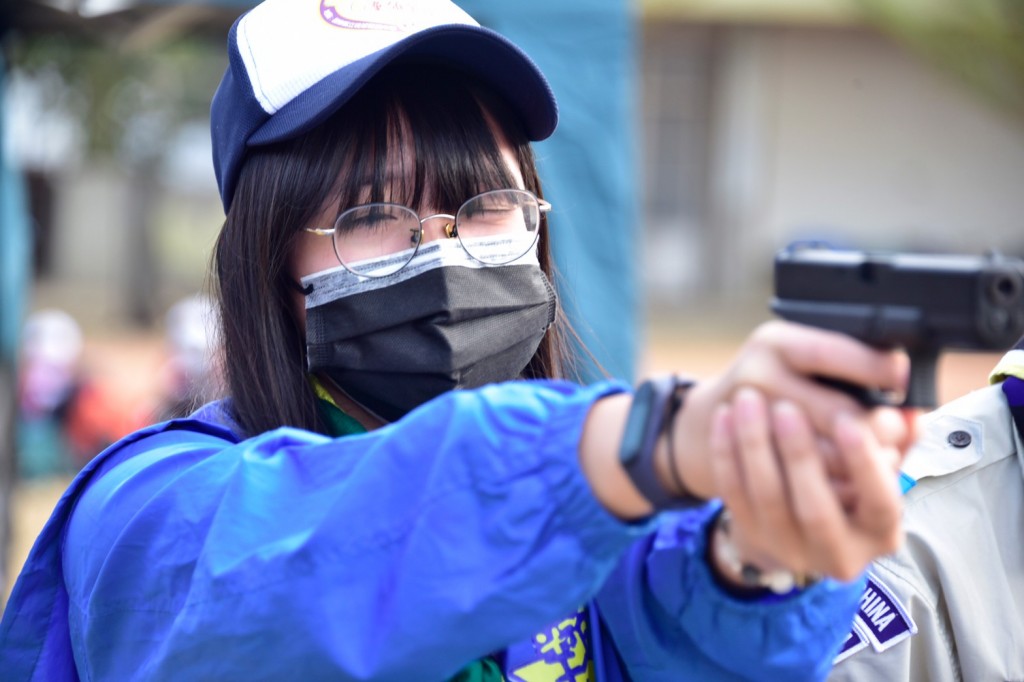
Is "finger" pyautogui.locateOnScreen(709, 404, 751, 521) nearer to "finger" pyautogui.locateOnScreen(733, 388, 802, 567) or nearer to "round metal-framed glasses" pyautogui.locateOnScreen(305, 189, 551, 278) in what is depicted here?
"finger" pyautogui.locateOnScreen(733, 388, 802, 567)

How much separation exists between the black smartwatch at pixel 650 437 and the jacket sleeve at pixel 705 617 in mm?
117

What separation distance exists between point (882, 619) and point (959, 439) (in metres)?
0.33

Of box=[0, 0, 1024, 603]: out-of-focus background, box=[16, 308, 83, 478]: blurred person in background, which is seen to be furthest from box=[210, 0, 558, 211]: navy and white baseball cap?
box=[0, 0, 1024, 603]: out-of-focus background

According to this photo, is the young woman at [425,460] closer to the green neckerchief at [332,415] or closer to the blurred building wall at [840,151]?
the green neckerchief at [332,415]

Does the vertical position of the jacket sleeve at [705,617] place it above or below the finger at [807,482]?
below

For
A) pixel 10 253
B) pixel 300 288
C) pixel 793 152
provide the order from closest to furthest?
pixel 300 288, pixel 10 253, pixel 793 152

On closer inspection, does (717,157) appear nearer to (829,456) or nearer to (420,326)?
(420,326)

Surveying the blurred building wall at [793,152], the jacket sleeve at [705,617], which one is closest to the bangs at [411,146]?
the jacket sleeve at [705,617]

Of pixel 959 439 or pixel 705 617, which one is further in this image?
pixel 959 439

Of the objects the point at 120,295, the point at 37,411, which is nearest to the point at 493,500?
the point at 37,411

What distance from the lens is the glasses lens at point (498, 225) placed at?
160cm

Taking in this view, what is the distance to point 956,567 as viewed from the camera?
175 centimetres

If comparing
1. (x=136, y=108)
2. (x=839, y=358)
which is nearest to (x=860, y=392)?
(x=839, y=358)

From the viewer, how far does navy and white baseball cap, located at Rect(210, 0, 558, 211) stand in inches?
59.4
